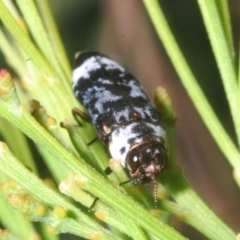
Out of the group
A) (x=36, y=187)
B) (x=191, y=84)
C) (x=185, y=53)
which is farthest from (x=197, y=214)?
(x=185, y=53)

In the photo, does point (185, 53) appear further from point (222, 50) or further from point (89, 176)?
point (89, 176)

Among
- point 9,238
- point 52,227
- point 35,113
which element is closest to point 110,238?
point 52,227

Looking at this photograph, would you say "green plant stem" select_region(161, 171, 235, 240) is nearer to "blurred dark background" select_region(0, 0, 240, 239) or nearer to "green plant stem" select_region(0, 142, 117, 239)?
"green plant stem" select_region(0, 142, 117, 239)

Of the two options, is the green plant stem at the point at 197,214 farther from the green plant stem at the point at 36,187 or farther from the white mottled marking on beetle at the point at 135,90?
the white mottled marking on beetle at the point at 135,90

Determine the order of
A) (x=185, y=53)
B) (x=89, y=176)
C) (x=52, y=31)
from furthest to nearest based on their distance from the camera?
(x=185, y=53), (x=52, y=31), (x=89, y=176)

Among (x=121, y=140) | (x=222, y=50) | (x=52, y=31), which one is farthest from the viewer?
(x=121, y=140)
